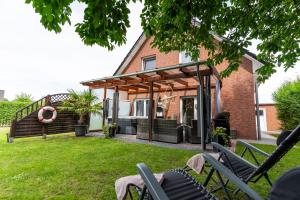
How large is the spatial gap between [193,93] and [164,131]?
13.2ft

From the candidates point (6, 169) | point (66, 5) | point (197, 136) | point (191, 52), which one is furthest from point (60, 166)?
point (197, 136)

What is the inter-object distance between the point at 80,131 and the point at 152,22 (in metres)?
7.63

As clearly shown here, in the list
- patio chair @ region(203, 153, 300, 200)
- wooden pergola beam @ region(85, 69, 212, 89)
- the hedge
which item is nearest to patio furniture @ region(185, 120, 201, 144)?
wooden pergola beam @ region(85, 69, 212, 89)

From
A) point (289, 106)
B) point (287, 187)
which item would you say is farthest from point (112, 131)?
point (289, 106)

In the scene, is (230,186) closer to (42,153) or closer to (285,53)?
(285,53)

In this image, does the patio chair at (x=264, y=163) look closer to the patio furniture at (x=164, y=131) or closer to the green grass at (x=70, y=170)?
the green grass at (x=70, y=170)

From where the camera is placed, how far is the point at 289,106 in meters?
10.1

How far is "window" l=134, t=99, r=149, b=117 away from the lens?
38.1ft

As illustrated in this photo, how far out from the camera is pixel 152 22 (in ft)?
10.2

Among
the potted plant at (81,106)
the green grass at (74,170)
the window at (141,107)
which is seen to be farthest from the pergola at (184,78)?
the green grass at (74,170)

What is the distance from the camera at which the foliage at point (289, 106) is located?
9.67 meters

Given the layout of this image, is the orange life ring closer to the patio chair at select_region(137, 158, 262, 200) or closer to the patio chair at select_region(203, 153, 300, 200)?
the patio chair at select_region(137, 158, 262, 200)

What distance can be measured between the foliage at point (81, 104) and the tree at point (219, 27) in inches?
253

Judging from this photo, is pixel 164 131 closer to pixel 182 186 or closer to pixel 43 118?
pixel 182 186
